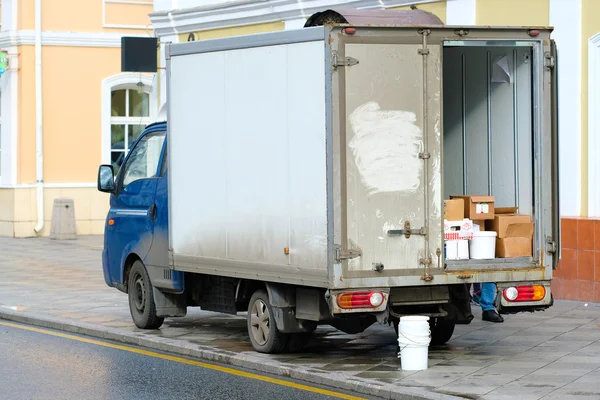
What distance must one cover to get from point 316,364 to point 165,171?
2.88 metres

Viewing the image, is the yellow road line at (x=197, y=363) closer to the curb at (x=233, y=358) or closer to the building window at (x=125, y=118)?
the curb at (x=233, y=358)

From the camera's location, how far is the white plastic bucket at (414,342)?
10.2 metres

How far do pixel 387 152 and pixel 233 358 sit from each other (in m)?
2.35

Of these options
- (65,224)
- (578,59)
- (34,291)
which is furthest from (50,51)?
(578,59)

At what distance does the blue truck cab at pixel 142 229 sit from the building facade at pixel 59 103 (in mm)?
14938

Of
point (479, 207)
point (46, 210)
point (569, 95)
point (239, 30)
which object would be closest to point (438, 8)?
point (569, 95)

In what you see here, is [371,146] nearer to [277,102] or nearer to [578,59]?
[277,102]

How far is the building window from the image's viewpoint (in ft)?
98.9

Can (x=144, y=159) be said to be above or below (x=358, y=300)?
above

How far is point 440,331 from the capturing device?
11.8m

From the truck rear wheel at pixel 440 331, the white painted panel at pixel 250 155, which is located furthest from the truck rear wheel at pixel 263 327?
the truck rear wheel at pixel 440 331

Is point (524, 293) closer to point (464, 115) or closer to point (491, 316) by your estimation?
point (464, 115)

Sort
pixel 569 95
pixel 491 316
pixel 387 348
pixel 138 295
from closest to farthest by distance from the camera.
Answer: pixel 387 348, pixel 491 316, pixel 138 295, pixel 569 95

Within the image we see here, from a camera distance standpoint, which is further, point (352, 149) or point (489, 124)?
point (489, 124)
